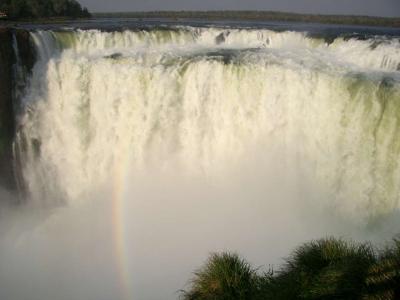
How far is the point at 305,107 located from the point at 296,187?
1891mm

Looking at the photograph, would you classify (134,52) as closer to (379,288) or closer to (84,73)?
(84,73)

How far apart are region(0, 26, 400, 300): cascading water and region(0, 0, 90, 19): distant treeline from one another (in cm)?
1529

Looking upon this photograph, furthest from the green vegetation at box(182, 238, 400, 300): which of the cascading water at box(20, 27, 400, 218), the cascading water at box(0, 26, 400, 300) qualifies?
the cascading water at box(20, 27, 400, 218)

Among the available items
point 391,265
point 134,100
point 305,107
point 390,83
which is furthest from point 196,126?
point 391,265

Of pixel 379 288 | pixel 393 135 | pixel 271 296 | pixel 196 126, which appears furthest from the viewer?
pixel 196 126

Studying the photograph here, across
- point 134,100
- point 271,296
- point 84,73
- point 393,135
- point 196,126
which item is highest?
point 84,73

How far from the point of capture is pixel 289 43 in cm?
1481

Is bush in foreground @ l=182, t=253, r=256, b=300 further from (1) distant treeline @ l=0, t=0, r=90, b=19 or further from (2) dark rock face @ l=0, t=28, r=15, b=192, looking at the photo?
(1) distant treeline @ l=0, t=0, r=90, b=19

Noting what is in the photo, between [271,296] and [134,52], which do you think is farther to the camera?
[134,52]

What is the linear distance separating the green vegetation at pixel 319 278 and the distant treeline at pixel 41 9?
24.5 meters

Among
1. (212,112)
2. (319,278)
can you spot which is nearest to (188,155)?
(212,112)

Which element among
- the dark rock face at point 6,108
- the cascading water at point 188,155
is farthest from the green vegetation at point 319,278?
the dark rock face at point 6,108

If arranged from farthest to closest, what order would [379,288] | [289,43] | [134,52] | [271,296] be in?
[289,43], [134,52], [271,296], [379,288]

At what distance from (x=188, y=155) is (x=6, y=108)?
5.07 metres
